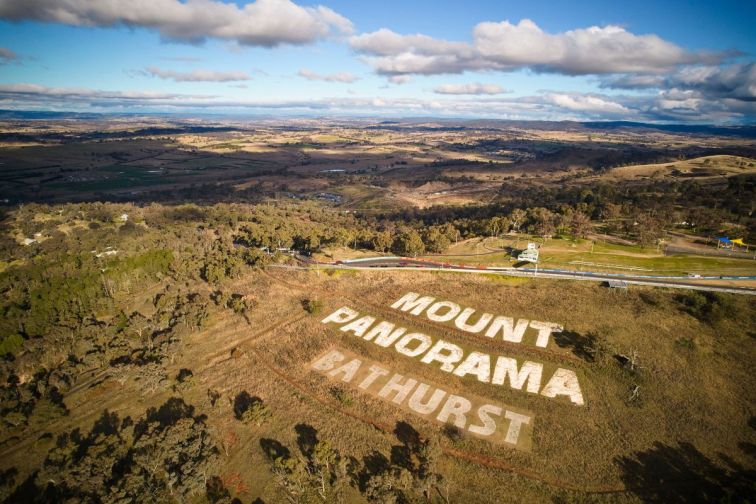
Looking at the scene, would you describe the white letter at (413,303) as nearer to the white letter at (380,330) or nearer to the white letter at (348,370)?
the white letter at (380,330)

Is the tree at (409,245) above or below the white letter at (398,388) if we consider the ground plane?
above

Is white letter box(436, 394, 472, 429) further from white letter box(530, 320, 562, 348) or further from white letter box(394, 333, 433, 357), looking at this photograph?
white letter box(530, 320, 562, 348)

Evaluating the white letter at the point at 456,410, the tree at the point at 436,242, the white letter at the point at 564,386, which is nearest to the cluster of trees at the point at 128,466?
the white letter at the point at 456,410

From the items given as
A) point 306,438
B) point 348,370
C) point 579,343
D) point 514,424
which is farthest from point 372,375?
point 579,343

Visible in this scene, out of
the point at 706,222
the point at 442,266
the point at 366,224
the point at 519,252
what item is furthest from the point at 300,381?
the point at 706,222

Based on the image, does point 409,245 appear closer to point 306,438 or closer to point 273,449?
point 306,438

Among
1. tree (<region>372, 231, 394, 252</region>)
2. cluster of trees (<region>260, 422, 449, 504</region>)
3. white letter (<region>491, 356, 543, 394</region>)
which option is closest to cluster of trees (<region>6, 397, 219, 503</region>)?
cluster of trees (<region>260, 422, 449, 504</region>)
